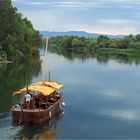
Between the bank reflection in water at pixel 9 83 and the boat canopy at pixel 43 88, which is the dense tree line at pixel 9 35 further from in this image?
the boat canopy at pixel 43 88

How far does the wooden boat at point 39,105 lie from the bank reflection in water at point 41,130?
1.62ft

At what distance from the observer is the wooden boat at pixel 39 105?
37.1 meters

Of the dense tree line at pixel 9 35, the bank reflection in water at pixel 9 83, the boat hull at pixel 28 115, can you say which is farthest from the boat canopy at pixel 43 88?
the dense tree line at pixel 9 35

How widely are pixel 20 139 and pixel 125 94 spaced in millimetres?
28257

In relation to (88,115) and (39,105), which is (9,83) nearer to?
(88,115)

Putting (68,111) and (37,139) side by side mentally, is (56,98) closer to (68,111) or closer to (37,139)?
(68,111)

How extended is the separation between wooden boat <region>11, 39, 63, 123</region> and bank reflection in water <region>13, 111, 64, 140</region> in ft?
1.62

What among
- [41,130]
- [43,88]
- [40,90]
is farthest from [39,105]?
[41,130]

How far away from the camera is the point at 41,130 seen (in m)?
36.6

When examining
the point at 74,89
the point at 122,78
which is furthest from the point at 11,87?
the point at 122,78

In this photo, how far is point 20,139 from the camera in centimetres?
3284

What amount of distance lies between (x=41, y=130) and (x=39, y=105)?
4.00m

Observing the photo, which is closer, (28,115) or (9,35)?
(28,115)

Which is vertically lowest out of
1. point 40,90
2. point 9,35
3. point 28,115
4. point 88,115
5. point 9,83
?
point 88,115
